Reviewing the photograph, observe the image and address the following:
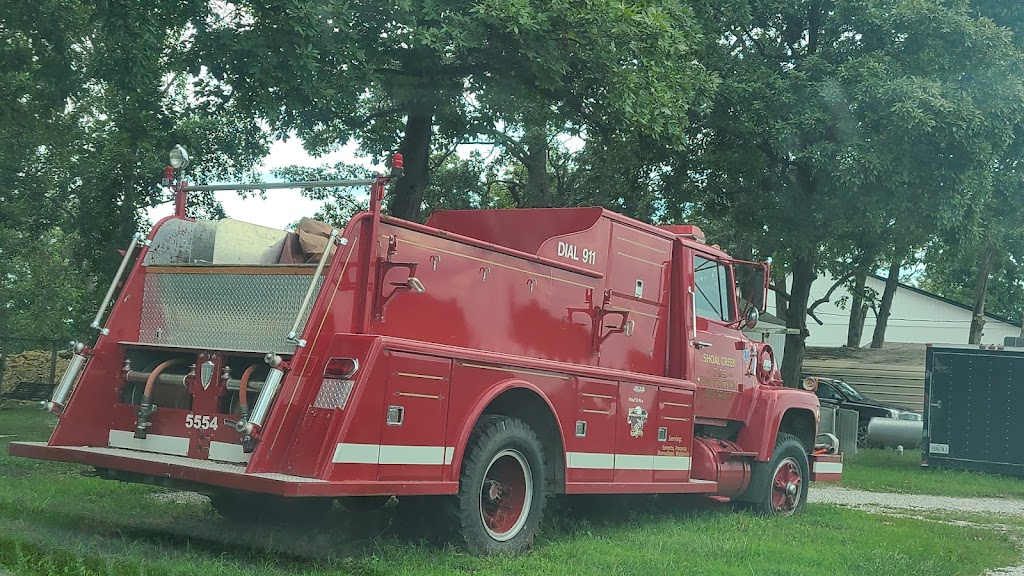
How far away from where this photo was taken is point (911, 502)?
14.3 metres

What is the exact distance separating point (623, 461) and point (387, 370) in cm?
296

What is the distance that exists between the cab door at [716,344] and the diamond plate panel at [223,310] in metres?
4.47

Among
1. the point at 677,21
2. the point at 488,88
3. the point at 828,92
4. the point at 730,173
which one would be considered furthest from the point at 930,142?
the point at 488,88

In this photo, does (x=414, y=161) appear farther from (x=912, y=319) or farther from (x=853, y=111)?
(x=912, y=319)

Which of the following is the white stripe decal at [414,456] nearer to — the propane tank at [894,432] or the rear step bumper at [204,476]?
the rear step bumper at [204,476]

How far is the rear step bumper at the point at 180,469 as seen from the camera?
20.1 ft

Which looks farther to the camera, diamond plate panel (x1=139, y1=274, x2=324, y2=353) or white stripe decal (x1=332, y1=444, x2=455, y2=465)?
diamond plate panel (x1=139, y1=274, x2=324, y2=353)

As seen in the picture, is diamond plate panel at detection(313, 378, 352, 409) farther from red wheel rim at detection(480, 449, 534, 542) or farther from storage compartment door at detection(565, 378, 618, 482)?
storage compartment door at detection(565, 378, 618, 482)

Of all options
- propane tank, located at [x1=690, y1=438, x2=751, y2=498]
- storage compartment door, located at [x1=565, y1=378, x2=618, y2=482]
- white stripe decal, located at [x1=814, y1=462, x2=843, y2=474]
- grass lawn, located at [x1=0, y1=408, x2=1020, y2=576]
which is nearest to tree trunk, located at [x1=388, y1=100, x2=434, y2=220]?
grass lawn, located at [x1=0, y1=408, x2=1020, y2=576]

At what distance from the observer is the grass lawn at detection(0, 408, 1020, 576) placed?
655cm

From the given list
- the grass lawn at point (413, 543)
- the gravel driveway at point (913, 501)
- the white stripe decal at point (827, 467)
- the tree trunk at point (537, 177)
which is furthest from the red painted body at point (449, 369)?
the tree trunk at point (537, 177)

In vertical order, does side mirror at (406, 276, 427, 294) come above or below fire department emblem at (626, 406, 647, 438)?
above

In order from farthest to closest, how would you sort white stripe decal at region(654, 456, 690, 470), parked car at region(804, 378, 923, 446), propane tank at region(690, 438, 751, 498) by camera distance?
parked car at region(804, 378, 923, 446), propane tank at region(690, 438, 751, 498), white stripe decal at region(654, 456, 690, 470)

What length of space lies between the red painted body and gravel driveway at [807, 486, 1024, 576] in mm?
3956
